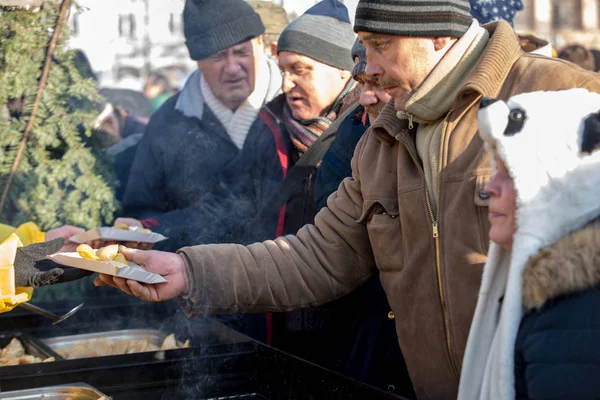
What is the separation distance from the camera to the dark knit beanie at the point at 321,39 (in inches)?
141

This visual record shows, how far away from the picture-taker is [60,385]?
259cm

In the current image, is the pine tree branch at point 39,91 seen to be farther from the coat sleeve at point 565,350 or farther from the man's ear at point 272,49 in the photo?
the coat sleeve at point 565,350

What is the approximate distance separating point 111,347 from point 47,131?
1296 mm

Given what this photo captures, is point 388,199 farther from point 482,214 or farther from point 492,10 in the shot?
point 492,10

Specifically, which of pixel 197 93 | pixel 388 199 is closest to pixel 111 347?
pixel 197 93

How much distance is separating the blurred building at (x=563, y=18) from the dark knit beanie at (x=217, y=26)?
23150 millimetres

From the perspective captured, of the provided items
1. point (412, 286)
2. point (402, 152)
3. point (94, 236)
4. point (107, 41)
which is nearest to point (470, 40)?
point (402, 152)

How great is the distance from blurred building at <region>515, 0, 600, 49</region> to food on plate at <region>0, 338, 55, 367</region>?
24804 mm

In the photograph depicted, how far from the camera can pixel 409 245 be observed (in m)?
2.24

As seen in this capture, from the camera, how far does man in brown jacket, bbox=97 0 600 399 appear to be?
208cm

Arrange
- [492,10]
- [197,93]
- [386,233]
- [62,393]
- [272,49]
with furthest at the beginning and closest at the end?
[272,49] < [197,93] < [492,10] < [62,393] < [386,233]

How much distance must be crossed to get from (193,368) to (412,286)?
0.97 m

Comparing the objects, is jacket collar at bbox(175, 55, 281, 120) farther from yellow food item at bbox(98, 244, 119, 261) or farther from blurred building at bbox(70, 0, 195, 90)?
yellow food item at bbox(98, 244, 119, 261)

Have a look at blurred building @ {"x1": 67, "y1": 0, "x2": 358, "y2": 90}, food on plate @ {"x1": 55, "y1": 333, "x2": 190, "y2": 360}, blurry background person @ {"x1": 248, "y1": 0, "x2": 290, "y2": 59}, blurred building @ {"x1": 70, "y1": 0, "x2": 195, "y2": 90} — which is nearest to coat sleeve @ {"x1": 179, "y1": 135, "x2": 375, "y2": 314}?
food on plate @ {"x1": 55, "y1": 333, "x2": 190, "y2": 360}
